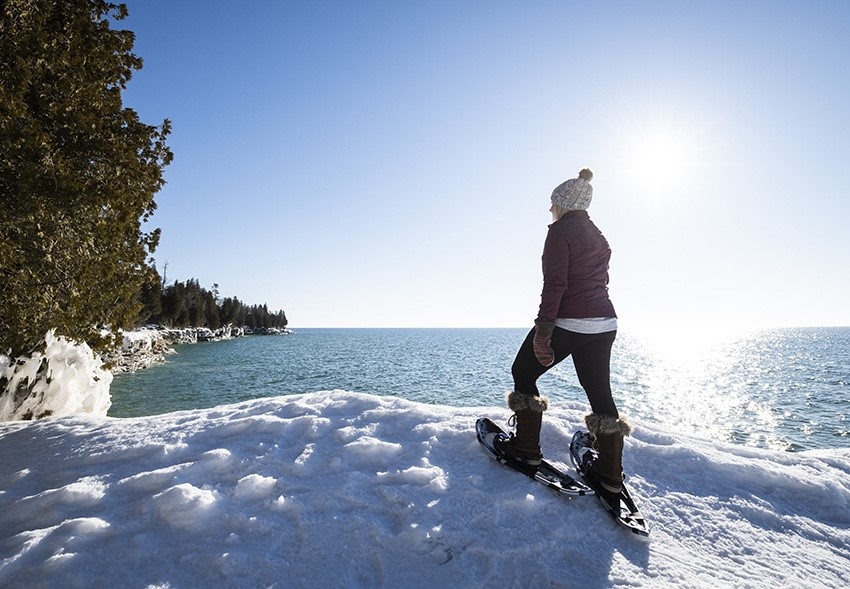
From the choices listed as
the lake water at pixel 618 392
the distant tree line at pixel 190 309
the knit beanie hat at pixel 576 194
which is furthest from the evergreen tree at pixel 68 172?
the distant tree line at pixel 190 309

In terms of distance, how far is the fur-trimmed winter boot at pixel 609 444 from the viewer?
3.72 meters

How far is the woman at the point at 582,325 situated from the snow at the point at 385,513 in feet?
1.52

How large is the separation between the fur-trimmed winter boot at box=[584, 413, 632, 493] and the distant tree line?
69.4 metres

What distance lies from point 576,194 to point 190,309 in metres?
114

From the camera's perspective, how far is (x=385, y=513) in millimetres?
3424

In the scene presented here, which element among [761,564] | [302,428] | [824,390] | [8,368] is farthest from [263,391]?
[824,390]

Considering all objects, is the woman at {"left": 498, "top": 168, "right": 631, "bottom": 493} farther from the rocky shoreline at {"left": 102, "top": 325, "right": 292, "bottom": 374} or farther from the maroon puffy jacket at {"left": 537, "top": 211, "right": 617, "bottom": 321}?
the rocky shoreline at {"left": 102, "top": 325, "right": 292, "bottom": 374}

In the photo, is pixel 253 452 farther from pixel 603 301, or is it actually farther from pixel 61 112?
pixel 61 112

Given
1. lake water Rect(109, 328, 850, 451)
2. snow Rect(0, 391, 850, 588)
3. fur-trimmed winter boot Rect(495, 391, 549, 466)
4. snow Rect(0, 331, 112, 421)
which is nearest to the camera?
snow Rect(0, 391, 850, 588)

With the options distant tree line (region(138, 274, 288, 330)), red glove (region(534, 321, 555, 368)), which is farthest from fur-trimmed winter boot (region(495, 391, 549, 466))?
distant tree line (region(138, 274, 288, 330))

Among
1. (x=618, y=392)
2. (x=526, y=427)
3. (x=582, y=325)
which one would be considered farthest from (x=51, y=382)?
(x=618, y=392)

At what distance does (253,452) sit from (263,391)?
2468 cm

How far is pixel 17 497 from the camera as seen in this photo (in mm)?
3795

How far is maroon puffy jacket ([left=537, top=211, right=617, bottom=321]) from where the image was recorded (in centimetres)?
374
